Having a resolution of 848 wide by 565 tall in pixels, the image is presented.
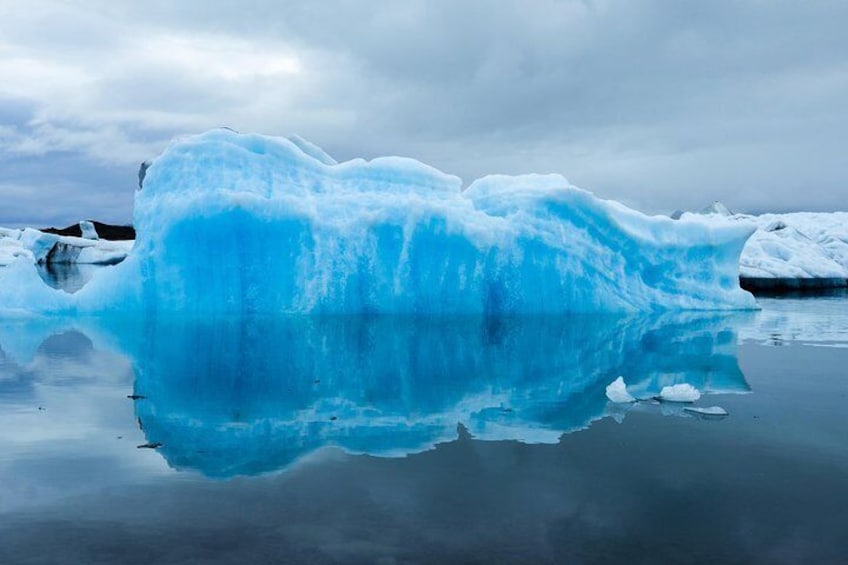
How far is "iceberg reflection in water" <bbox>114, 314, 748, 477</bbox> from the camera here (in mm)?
6367

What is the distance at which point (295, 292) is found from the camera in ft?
59.7

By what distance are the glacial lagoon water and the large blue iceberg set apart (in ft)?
20.4

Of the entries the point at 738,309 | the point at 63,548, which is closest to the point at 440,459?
the point at 63,548

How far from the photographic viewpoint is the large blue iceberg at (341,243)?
17719 mm

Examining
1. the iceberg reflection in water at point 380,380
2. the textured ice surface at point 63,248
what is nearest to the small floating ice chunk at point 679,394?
the iceberg reflection in water at point 380,380

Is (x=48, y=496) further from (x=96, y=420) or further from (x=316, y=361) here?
(x=316, y=361)

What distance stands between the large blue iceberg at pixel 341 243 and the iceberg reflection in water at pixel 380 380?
1.94 m

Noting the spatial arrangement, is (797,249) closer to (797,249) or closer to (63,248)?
(797,249)

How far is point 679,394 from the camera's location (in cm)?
810

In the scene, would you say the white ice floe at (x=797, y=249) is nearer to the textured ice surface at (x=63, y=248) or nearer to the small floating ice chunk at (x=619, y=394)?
the small floating ice chunk at (x=619, y=394)

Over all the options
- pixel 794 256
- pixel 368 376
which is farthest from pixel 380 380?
pixel 794 256

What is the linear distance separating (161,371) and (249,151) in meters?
9.76

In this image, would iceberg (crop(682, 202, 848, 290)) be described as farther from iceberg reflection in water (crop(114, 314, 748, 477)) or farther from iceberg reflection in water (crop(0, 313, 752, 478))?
iceberg reflection in water (crop(114, 314, 748, 477))

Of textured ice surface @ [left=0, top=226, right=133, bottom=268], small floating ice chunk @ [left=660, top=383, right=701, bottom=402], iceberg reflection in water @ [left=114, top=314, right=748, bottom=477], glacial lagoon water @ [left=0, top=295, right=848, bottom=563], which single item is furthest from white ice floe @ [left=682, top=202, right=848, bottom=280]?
textured ice surface @ [left=0, top=226, right=133, bottom=268]
